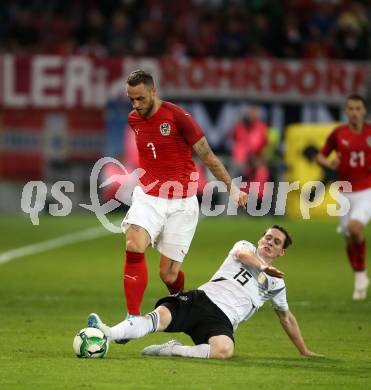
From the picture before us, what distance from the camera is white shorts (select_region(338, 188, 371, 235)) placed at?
14.4 m

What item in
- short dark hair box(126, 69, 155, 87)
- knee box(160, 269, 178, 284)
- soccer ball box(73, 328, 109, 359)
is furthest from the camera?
knee box(160, 269, 178, 284)

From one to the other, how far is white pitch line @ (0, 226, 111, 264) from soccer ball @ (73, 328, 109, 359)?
8.62m

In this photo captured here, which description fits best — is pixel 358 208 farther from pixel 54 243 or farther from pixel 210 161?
pixel 54 243

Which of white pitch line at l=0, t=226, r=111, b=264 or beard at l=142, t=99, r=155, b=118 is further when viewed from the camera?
white pitch line at l=0, t=226, r=111, b=264

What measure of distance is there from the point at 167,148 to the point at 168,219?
0.61 meters

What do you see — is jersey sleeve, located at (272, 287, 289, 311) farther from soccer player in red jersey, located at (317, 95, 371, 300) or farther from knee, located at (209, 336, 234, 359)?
soccer player in red jersey, located at (317, 95, 371, 300)

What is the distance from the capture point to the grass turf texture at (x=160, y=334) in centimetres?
871

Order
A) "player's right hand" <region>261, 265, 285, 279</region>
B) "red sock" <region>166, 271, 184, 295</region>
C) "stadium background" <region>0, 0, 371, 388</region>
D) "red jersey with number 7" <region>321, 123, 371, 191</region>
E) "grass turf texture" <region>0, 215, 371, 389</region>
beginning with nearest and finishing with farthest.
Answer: "grass turf texture" <region>0, 215, 371, 389</region>, "player's right hand" <region>261, 265, 285, 279</region>, "red sock" <region>166, 271, 184, 295</region>, "red jersey with number 7" <region>321, 123, 371, 191</region>, "stadium background" <region>0, 0, 371, 388</region>

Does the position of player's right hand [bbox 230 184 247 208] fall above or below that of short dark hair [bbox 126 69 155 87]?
below

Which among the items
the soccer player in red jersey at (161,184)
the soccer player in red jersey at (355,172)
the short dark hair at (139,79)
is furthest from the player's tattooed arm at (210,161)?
the soccer player in red jersey at (355,172)

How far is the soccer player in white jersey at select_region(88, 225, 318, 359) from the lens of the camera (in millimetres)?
9516

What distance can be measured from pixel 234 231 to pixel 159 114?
12.5m

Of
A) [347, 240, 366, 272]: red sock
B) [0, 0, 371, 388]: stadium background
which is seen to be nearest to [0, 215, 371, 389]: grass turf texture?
[347, 240, 366, 272]: red sock

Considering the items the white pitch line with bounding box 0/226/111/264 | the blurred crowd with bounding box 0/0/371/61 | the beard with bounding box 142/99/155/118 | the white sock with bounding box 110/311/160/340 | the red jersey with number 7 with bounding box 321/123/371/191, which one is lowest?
the white pitch line with bounding box 0/226/111/264
